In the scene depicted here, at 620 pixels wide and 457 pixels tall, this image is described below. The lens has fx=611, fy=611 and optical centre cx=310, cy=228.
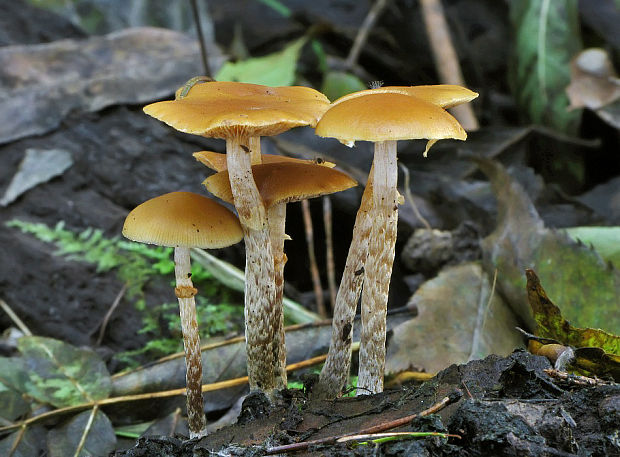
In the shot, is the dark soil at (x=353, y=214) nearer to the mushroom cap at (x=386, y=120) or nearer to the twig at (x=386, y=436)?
the twig at (x=386, y=436)

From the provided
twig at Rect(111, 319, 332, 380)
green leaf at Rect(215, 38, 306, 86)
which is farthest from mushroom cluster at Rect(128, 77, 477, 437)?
green leaf at Rect(215, 38, 306, 86)

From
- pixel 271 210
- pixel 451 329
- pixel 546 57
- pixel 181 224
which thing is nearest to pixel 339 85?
pixel 546 57

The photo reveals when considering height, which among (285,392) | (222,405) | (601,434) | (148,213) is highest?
(148,213)

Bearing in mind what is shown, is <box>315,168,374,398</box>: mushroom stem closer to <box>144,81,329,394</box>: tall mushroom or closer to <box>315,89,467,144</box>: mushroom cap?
<box>144,81,329,394</box>: tall mushroom

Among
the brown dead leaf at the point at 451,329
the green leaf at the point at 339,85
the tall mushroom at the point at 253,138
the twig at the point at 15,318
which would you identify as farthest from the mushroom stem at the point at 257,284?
the green leaf at the point at 339,85

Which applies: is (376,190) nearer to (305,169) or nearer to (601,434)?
(305,169)

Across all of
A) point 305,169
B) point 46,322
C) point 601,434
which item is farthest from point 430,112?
point 46,322
